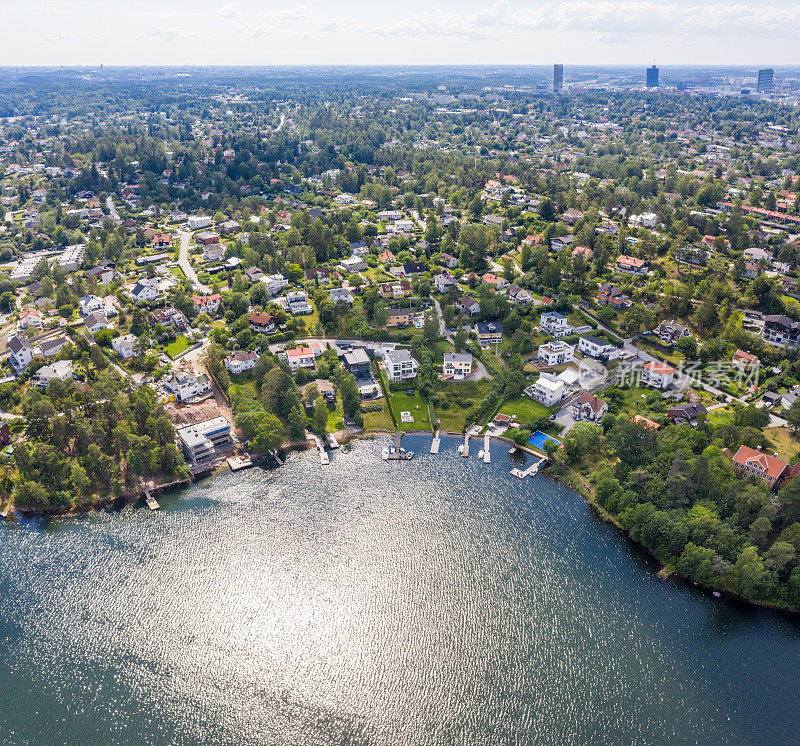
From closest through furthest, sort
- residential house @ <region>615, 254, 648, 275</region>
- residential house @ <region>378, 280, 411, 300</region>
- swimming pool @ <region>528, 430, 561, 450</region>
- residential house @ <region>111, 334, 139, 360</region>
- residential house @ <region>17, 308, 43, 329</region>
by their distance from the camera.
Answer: swimming pool @ <region>528, 430, 561, 450</region>
residential house @ <region>111, 334, 139, 360</region>
residential house @ <region>17, 308, 43, 329</region>
residential house @ <region>378, 280, 411, 300</region>
residential house @ <region>615, 254, 648, 275</region>

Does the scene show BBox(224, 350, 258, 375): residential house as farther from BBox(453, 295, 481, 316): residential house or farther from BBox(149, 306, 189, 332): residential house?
BBox(453, 295, 481, 316): residential house

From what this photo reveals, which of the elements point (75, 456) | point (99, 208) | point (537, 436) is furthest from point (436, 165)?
point (75, 456)

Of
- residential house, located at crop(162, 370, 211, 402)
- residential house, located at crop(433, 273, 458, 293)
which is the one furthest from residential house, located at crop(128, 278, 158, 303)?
residential house, located at crop(433, 273, 458, 293)

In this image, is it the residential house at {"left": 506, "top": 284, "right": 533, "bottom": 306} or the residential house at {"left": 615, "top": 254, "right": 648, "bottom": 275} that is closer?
the residential house at {"left": 506, "top": 284, "right": 533, "bottom": 306}

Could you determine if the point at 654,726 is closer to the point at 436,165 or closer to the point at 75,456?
the point at 75,456

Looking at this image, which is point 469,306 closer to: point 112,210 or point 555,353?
point 555,353

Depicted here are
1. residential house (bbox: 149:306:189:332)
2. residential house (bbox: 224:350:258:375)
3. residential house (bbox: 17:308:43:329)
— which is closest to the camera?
residential house (bbox: 224:350:258:375)

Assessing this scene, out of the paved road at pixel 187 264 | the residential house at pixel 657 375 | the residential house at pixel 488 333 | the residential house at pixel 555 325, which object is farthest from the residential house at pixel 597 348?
the paved road at pixel 187 264
